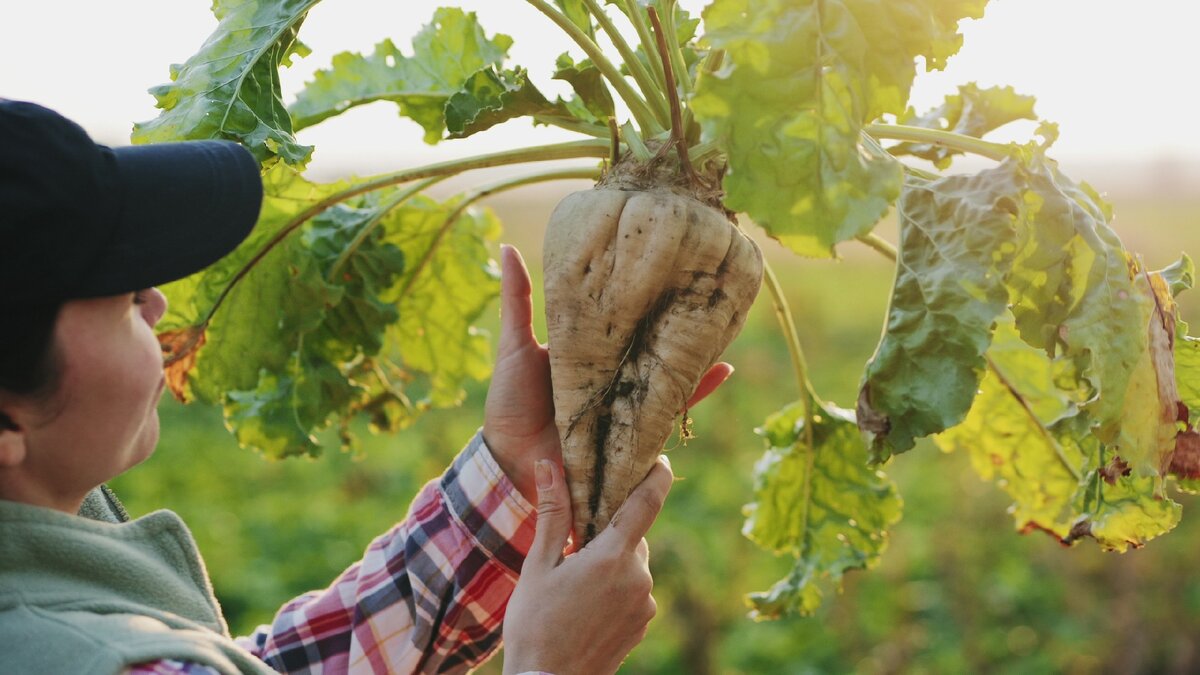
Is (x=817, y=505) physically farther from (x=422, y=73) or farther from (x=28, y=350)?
(x=28, y=350)

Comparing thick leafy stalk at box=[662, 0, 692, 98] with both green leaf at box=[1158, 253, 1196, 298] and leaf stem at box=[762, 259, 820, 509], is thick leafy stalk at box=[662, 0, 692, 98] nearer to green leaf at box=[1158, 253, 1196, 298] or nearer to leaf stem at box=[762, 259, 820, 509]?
leaf stem at box=[762, 259, 820, 509]

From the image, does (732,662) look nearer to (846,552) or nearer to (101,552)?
(846,552)

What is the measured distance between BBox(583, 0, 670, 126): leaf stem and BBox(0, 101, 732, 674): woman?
50 cm

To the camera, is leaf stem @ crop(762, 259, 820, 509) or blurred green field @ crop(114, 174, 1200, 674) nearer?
leaf stem @ crop(762, 259, 820, 509)

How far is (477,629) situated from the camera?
5.63 ft

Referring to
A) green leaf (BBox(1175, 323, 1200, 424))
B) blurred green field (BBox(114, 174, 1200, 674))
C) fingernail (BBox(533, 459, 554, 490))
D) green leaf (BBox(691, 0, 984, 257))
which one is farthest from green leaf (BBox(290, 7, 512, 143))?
blurred green field (BBox(114, 174, 1200, 674))

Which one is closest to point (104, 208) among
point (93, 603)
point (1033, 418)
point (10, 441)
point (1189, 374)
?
point (10, 441)

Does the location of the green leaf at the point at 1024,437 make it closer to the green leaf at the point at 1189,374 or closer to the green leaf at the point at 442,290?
the green leaf at the point at 1189,374

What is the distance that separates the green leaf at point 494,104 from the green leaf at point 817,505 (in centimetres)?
75

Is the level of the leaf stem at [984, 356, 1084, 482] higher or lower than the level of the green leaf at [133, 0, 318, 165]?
lower

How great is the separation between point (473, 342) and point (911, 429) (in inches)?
41.0

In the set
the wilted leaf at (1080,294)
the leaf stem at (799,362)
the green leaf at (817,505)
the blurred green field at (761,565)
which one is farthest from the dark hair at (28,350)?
the blurred green field at (761,565)

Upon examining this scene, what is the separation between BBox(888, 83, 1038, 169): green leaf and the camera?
1668 millimetres

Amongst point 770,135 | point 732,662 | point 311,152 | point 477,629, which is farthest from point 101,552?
point 732,662
